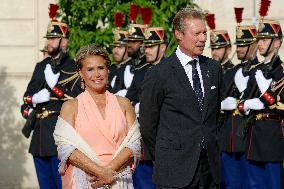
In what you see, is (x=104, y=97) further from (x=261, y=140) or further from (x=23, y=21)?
(x=23, y=21)

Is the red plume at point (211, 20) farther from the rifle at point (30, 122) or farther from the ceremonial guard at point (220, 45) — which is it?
the rifle at point (30, 122)

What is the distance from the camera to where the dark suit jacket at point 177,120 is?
6.67 m

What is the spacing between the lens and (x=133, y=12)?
11.9 meters

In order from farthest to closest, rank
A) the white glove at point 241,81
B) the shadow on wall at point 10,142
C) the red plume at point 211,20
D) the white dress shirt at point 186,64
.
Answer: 1. the shadow on wall at point 10,142
2. the red plume at point 211,20
3. the white glove at point 241,81
4. the white dress shirt at point 186,64

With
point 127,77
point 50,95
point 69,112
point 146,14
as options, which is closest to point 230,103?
point 127,77

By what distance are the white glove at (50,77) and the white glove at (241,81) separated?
2.01 metres

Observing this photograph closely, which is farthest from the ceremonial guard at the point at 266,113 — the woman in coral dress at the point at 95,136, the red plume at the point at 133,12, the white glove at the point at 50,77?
the woman in coral dress at the point at 95,136

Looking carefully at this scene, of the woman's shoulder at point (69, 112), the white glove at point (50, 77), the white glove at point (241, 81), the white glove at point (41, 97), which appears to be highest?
the woman's shoulder at point (69, 112)

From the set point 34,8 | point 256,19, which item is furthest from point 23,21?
point 256,19

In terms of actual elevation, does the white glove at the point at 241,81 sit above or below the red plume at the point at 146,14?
below

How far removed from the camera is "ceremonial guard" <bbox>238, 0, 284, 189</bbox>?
10.3 m

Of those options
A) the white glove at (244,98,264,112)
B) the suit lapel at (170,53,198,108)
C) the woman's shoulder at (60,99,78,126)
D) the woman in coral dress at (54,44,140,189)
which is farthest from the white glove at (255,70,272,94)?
the woman's shoulder at (60,99,78,126)

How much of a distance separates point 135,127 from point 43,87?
5.12 metres

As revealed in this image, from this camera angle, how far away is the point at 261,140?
10562mm
